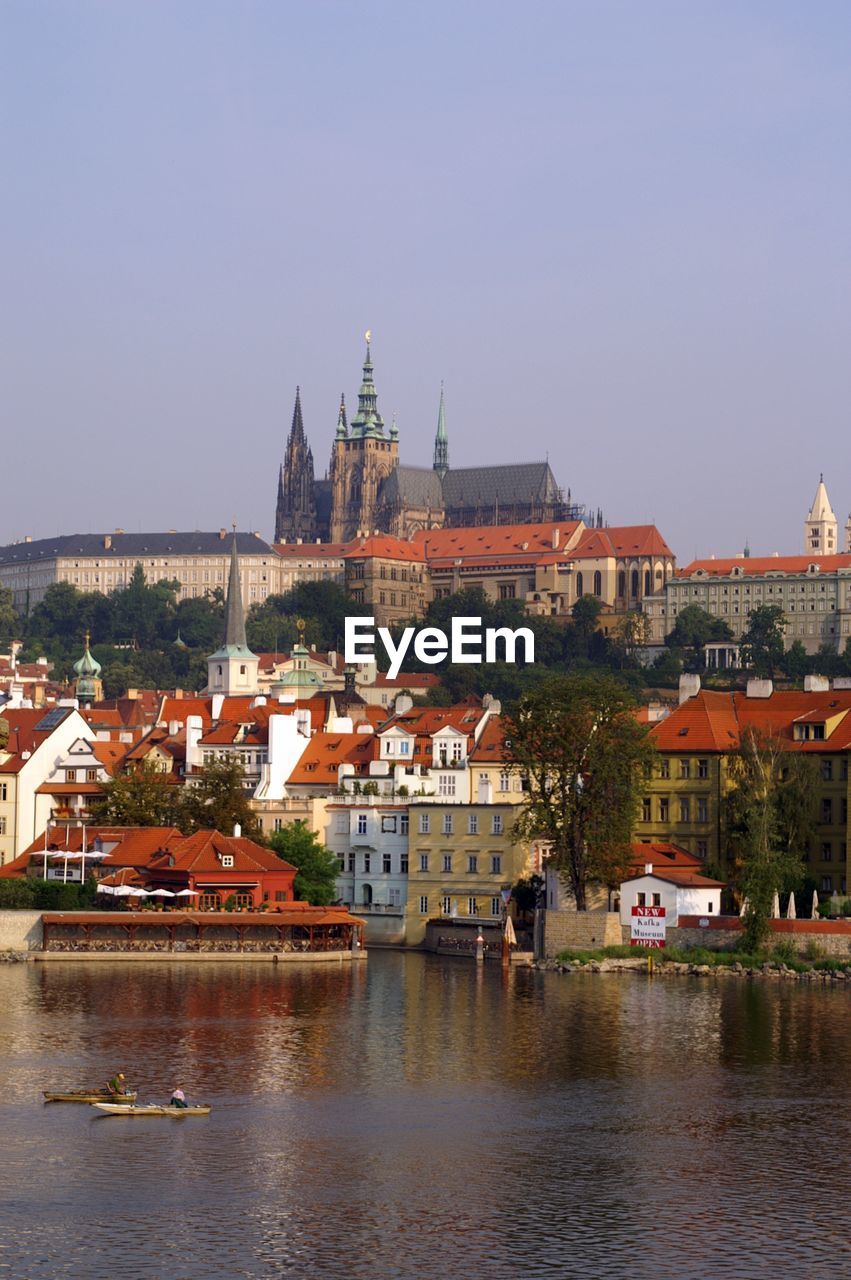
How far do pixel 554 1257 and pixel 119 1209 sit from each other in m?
8.18

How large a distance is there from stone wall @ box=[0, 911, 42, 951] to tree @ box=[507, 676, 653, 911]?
17102 mm

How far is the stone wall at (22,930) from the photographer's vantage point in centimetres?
8488

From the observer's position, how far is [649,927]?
8575 centimetres

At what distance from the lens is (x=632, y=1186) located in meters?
49.1

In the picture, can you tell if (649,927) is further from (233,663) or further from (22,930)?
(233,663)

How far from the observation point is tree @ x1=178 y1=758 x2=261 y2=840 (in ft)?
312

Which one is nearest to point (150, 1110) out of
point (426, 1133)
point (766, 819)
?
point (426, 1133)

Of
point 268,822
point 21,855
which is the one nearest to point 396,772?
point 268,822

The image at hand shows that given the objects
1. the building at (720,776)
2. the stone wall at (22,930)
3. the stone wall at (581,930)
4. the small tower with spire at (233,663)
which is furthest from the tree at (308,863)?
the small tower with spire at (233,663)

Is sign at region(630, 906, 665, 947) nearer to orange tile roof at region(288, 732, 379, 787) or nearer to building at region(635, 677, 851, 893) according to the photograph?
building at region(635, 677, 851, 893)

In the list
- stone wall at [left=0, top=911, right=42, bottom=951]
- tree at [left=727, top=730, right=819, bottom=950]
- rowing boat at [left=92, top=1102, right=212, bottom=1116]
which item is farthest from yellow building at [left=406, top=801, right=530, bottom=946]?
rowing boat at [left=92, top=1102, right=212, bottom=1116]

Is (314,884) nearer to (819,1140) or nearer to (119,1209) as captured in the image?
(819,1140)

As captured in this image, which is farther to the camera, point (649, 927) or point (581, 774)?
point (581, 774)

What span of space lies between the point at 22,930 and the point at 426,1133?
3465 cm
